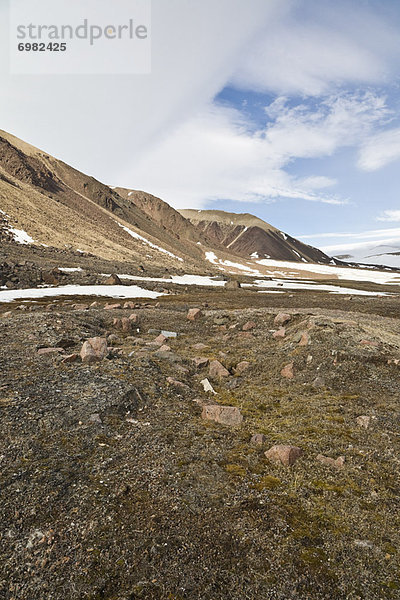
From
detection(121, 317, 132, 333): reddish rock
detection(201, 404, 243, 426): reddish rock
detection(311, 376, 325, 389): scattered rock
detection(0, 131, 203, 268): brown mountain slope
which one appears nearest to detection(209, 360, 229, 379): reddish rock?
detection(311, 376, 325, 389): scattered rock

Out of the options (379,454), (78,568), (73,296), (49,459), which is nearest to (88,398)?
(49,459)

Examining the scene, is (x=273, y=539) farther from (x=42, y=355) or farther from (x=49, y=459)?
(x=42, y=355)

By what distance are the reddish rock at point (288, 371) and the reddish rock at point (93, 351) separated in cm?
774

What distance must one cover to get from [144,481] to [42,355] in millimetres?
8388

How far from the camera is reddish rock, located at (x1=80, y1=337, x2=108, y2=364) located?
12782 mm

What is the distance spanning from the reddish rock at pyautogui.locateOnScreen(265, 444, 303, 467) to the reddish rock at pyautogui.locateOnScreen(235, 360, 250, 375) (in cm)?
605

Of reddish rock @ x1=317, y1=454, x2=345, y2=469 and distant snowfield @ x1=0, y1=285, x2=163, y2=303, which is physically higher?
distant snowfield @ x1=0, y1=285, x2=163, y2=303

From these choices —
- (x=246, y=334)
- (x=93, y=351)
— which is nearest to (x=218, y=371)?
(x=93, y=351)

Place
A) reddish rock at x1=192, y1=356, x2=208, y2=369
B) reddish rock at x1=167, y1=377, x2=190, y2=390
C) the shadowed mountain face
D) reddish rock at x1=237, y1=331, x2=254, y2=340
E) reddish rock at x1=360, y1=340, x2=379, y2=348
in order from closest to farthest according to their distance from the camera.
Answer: reddish rock at x1=167, y1=377, x2=190, y2=390
reddish rock at x1=192, y1=356, x2=208, y2=369
reddish rock at x1=360, y1=340, x2=379, y2=348
reddish rock at x1=237, y1=331, x2=254, y2=340
the shadowed mountain face

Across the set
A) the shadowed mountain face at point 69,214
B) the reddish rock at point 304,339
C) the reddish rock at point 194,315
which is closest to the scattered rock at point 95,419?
the reddish rock at point 304,339

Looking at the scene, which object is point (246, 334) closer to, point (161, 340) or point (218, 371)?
point (161, 340)

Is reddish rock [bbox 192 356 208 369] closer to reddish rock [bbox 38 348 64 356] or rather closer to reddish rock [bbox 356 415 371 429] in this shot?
reddish rock [bbox 38 348 64 356]

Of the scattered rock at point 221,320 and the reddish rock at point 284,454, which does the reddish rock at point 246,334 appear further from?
the reddish rock at point 284,454

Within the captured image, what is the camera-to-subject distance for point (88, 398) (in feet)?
31.7
